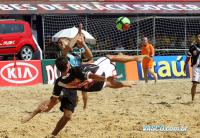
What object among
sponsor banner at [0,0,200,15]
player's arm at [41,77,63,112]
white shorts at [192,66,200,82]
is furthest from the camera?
sponsor banner at [0,0,200,15]

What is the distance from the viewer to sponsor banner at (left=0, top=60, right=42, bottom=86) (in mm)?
18094

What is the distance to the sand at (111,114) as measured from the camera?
9141mm

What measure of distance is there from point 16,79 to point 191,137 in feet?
34.8

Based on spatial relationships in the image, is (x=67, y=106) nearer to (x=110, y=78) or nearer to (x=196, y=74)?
(x=110, y=78)

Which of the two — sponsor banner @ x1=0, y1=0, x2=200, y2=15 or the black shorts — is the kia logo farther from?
the black shorts

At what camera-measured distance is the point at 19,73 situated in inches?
721

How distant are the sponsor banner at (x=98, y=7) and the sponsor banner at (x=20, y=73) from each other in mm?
6928

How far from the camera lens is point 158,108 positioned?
39.8ft

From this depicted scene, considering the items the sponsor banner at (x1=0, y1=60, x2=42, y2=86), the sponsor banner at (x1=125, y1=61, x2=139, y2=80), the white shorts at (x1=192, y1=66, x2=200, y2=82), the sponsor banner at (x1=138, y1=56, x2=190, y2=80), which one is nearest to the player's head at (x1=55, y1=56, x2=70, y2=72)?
the white shorts at (x1=192, y1=66, x2=200, y2=82)

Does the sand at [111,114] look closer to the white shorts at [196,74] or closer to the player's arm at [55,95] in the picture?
the player's arm at [55,95]

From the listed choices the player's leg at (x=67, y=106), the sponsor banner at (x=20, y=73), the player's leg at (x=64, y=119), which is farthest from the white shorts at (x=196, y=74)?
the sponsor banner at (x=20, y=73)

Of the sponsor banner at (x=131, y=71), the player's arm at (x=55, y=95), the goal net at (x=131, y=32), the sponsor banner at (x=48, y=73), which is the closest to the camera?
the player's arm at (x=55, y=95)

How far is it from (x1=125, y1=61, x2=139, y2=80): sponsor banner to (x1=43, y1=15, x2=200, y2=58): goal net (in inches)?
196

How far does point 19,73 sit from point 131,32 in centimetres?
1021
